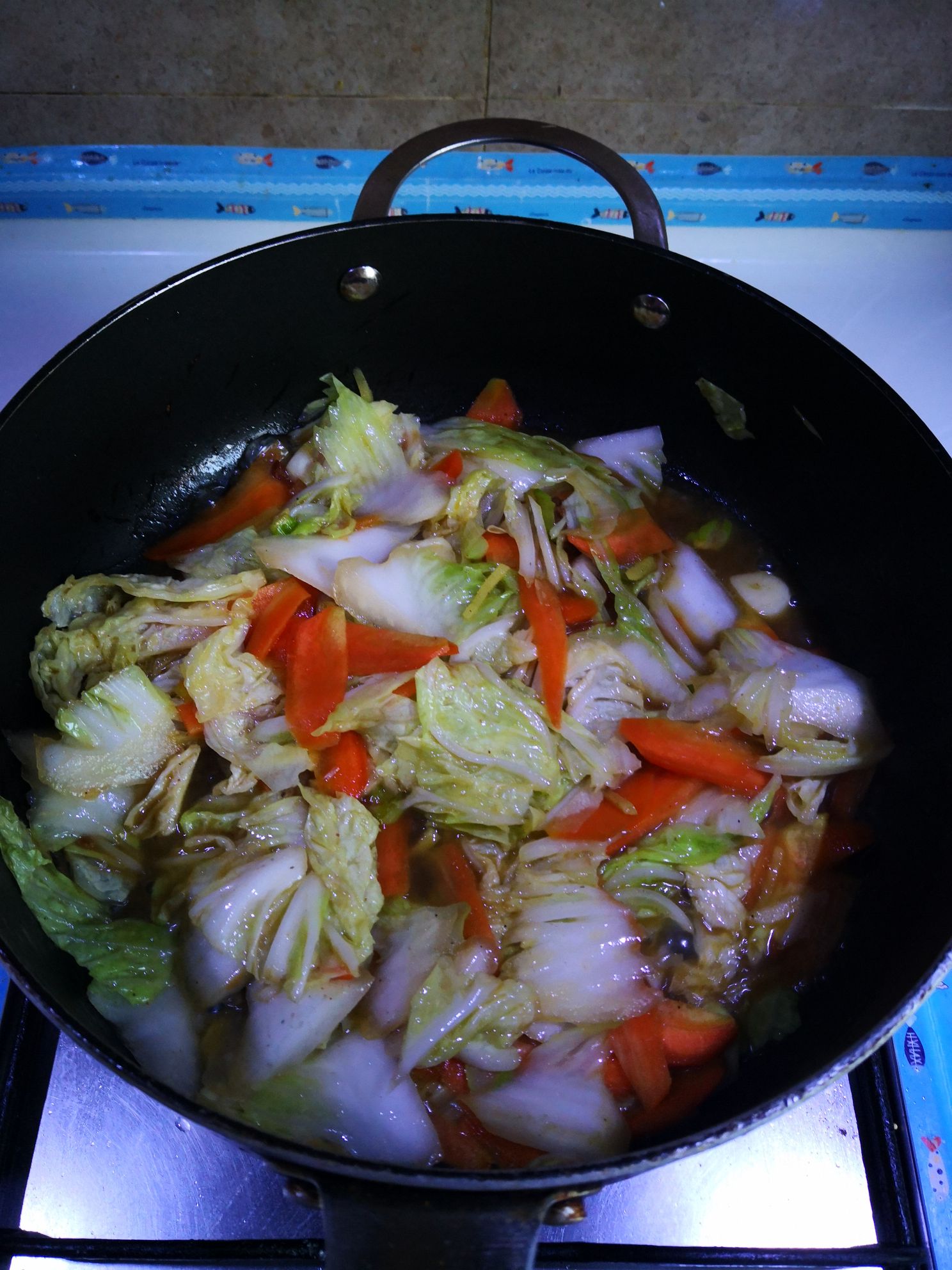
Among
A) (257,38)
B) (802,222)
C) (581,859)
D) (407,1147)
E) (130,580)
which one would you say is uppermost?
(257,38)

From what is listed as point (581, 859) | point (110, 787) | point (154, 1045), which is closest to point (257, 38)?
point (110, 787)

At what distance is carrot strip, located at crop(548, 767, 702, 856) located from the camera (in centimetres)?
147

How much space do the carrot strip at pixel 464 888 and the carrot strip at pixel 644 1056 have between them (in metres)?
0.24

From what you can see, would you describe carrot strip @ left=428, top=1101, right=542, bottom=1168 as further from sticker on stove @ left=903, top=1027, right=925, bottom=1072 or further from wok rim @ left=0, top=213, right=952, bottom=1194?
sticker on stove @ left=903, top=1027, right=925, bottom=1072

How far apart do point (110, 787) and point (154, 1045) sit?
432mm

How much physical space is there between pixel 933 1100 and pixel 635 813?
621mm

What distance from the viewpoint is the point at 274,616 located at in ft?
5.26

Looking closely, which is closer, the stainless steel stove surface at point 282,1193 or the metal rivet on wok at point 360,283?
the stainless steel stove surface at point 282,1193

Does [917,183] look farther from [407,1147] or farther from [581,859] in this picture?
[407,1147]

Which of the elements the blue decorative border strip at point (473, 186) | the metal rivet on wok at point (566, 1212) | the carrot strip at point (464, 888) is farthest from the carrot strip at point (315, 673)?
the blue decorative border strip at point (473, 186)

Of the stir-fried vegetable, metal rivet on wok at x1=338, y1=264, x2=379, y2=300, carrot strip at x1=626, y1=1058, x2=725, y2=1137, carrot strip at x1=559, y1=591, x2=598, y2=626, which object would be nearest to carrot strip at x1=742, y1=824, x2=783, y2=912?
the stir-fried vegetable

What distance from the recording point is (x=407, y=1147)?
1.23 m

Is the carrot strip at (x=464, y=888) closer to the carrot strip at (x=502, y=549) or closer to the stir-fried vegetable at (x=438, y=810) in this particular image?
the stir-fried vegetable at (x=438, y=810)

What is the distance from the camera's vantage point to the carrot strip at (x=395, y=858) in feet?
4.74
